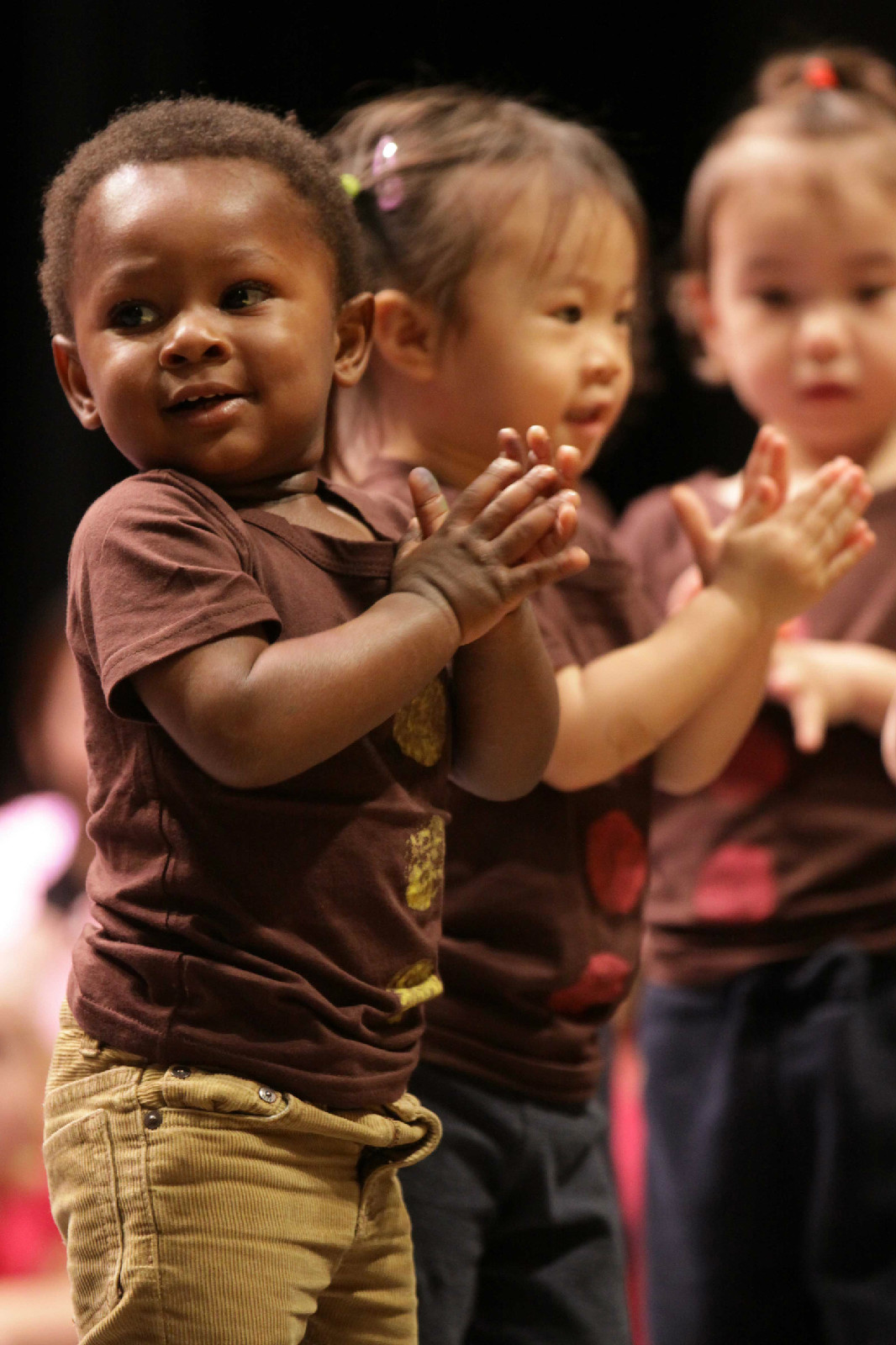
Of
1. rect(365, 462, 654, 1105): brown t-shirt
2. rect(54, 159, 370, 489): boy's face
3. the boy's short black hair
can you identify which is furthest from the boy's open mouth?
rect(365, 462, 654, 1105): brown t-shirt

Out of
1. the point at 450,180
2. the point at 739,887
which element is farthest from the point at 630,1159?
the point at 450,180

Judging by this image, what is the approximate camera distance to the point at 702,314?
5.61ft

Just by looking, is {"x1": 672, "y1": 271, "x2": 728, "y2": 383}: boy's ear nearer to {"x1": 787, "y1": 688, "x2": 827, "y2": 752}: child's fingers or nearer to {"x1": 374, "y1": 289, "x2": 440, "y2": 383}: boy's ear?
{"x1": 787, "y1": 688, "x2": 827, "y2": 752}: child's fingers

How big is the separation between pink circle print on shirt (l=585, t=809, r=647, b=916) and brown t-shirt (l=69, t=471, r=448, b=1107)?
32cm

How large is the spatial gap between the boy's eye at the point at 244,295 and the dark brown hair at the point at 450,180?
29 cm

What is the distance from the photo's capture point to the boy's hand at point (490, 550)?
2.89 ft

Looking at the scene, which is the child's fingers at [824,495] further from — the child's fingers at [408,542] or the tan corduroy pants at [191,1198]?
the tan corduroy pants at [191,1198]

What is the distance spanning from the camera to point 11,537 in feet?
7.55

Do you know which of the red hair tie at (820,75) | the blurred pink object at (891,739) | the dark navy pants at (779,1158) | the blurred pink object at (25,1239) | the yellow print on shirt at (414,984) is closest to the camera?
the yellow print on shirt at (414,984)

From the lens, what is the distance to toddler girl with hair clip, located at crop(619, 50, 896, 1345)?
59.9 inches

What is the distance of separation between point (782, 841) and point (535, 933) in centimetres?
48

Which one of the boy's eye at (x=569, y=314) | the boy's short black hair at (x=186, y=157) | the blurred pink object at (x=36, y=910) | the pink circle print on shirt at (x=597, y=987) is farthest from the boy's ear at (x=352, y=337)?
the blurred pink object at (x=36, y=910)

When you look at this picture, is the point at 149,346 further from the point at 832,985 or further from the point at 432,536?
the point at 832,985

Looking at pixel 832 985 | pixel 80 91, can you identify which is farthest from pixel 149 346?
pixel 80 91
